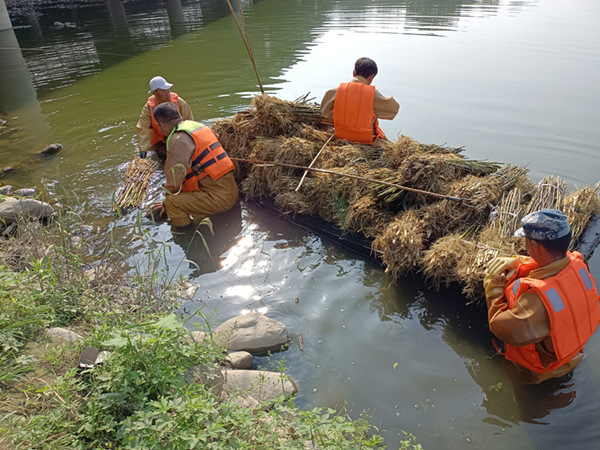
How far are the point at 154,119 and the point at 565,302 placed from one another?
7012 mm

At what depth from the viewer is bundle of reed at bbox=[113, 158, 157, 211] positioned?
6.66 m

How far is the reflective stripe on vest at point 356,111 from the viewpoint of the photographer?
6293 millimetres

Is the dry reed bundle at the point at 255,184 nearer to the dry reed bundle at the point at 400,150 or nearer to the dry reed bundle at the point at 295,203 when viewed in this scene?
the dry reed bundle at the point at 295,203

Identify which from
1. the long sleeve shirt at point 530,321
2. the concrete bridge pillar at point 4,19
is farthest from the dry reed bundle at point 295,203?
the concrete bridge pillar at point 4,19

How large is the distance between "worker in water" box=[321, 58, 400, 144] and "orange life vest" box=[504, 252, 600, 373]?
3.68 metres

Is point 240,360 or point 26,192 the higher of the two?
point 26,192

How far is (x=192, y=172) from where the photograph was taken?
20.1 ft

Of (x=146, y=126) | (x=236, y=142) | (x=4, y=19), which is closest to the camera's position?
(x=236, y=142)

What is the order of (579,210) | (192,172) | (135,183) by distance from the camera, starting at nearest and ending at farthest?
(579,210)
(192,172)
(135,183)

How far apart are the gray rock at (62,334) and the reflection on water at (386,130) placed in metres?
1.04

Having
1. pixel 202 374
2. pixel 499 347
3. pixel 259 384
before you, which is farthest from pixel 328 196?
pixel 202 374

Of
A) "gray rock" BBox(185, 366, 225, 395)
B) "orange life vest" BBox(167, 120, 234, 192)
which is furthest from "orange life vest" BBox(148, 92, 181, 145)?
"gray rock" BBox(185, 366, 225, 395)

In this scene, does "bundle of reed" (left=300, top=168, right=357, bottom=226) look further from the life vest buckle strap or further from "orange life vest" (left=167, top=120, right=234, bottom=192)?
the life vest buckle strap

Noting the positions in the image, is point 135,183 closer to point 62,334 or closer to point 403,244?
point 62,334
